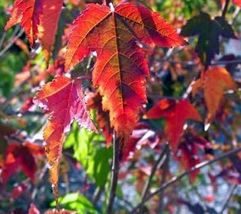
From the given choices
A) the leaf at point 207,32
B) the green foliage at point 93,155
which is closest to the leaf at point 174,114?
the leaf at point 207,32

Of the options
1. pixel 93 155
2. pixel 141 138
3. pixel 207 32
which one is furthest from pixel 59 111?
pixel 93 155

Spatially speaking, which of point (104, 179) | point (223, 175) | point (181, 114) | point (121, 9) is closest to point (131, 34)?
point (121, 9)

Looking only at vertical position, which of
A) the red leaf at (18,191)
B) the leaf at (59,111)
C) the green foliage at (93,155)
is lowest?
the red leaf at (18,191)

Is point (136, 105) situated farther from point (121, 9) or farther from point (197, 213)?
point (197, 213)

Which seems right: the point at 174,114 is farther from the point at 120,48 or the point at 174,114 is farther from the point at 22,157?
the point at 120,48

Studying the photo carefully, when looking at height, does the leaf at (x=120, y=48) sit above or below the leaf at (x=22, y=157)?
above

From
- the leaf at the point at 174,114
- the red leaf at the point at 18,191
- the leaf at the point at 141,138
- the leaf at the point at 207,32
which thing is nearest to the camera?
the leaf at the point at 207,32

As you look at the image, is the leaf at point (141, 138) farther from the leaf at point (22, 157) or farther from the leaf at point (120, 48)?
the leaf at point (120, 48)
